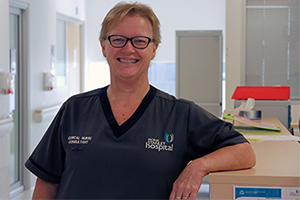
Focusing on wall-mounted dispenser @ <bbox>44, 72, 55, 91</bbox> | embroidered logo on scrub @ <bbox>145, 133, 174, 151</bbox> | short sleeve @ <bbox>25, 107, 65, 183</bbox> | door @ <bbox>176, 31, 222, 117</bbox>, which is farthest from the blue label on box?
wall-mounted dispenser @ <bbox>44, 72, 55, 91</bbox>

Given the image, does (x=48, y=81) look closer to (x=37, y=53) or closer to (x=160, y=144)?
(x=37, y=53)

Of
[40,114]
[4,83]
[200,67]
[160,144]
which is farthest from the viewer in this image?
[200,67]

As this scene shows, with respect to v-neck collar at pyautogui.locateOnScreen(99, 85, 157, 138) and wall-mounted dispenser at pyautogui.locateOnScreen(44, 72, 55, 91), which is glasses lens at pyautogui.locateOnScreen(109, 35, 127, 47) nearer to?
v-neck collar at pyautogui.locateOnScreen(99, 85, 157, 138)

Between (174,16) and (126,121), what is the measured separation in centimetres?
537

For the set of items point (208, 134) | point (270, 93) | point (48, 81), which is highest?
point (48, 81)

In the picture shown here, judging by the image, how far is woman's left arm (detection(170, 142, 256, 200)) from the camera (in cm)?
118

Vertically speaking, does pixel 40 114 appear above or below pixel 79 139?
below

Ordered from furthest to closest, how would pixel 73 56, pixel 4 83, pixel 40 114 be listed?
pixel 73 56
pixel 40 114
pixel 4 83

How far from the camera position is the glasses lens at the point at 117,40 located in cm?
130

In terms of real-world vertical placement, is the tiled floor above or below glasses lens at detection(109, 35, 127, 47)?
below

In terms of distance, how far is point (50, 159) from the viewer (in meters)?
1.37

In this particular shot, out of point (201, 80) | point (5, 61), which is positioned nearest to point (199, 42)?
point (201, 80)

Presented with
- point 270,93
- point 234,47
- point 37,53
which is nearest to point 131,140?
point 270,93

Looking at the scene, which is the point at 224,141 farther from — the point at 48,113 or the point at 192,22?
the point at 192,22
